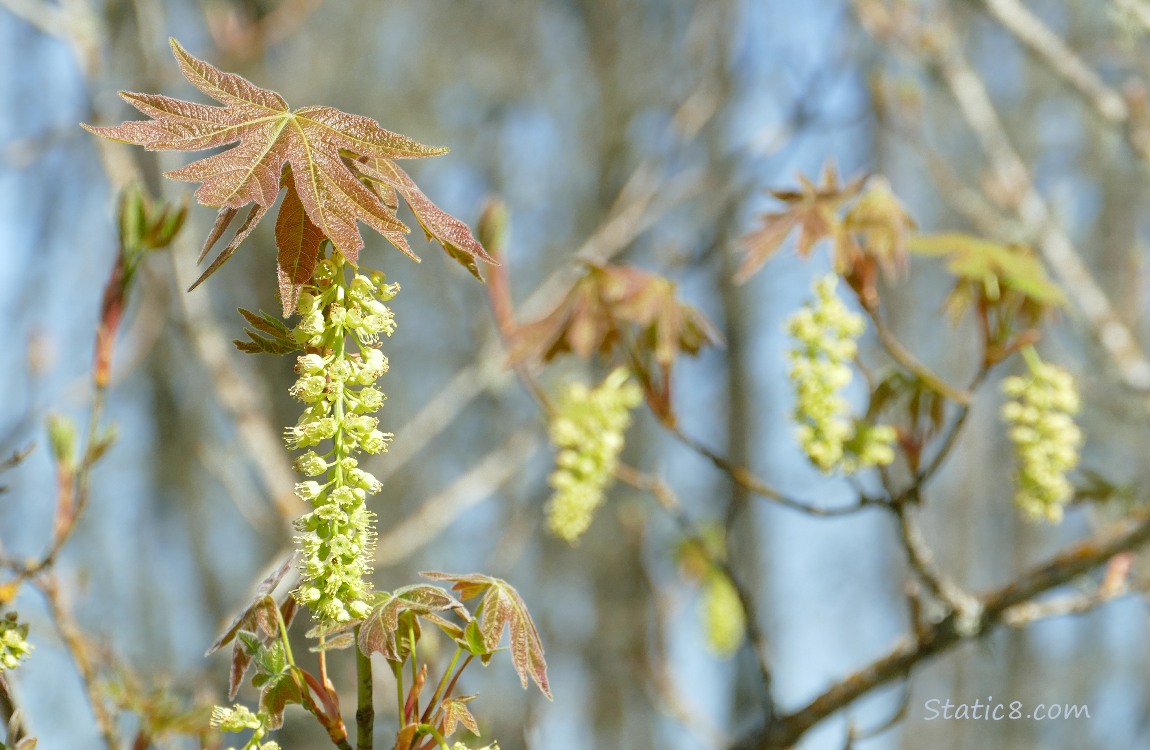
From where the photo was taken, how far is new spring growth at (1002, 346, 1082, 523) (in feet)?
5.21

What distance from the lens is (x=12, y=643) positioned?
2.75ft

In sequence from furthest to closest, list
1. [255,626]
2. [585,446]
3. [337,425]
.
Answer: [585,446]
[255,626]
[337,425]

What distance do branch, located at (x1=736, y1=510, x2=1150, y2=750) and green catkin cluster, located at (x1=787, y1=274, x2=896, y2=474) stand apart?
0.30 metres

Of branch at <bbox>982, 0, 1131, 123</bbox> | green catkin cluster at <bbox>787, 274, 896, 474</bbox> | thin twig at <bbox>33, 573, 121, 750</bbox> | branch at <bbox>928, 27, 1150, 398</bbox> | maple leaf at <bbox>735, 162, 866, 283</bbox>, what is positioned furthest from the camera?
branch at <bbox>928, 27, 1150, 398</bbox>

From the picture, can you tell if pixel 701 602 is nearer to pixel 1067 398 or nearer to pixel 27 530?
pixel 1067 398

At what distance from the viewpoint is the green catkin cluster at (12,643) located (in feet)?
2.70

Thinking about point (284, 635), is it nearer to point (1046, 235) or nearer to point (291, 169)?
point (291, 169)

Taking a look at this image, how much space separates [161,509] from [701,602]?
4293mm

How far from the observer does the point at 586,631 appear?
20.7 ft

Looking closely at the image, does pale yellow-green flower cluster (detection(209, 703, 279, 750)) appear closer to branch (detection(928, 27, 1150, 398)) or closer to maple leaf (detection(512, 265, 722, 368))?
maple leaf (detection(512, 265, 722, 368))

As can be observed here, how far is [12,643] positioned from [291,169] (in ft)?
1.58

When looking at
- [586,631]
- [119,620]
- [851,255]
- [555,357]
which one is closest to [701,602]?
[555,357]

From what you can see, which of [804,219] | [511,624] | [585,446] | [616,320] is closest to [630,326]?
[616,320]

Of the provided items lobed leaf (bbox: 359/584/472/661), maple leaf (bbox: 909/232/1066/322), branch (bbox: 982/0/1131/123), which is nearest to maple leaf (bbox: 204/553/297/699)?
lobed leaf (bbox: 359/584/472/661)
